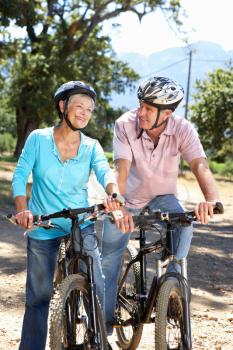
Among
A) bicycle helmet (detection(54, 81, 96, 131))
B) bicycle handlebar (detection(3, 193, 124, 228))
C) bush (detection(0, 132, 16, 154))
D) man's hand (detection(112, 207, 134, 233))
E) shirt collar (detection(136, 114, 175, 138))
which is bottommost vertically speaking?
bush (detection(0, 132, 16, 154))

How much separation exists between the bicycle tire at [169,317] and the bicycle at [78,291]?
0.31 m

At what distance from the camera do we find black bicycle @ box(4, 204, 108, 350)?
342 centimetres

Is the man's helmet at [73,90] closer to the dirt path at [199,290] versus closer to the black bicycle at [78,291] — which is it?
the black bicycle at [78,291]

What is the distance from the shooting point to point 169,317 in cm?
379

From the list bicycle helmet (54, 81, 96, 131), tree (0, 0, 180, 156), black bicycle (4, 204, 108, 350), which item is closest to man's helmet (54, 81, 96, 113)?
bicycle helmet (54, 81, 96, 131)

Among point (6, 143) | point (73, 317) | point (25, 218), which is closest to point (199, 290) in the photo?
point (73, 317)

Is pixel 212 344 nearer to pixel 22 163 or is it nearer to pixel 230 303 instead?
pixel 230 303

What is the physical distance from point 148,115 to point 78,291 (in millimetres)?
1148

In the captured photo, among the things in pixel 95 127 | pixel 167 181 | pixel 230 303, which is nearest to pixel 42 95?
pixel 230 303

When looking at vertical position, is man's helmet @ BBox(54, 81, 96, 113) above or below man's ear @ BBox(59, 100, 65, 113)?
above

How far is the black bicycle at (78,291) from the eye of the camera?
3422 millimetres

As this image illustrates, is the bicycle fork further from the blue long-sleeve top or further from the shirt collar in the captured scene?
the shirt collar

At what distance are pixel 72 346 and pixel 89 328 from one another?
0.44ft

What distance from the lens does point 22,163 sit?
3674 mm
